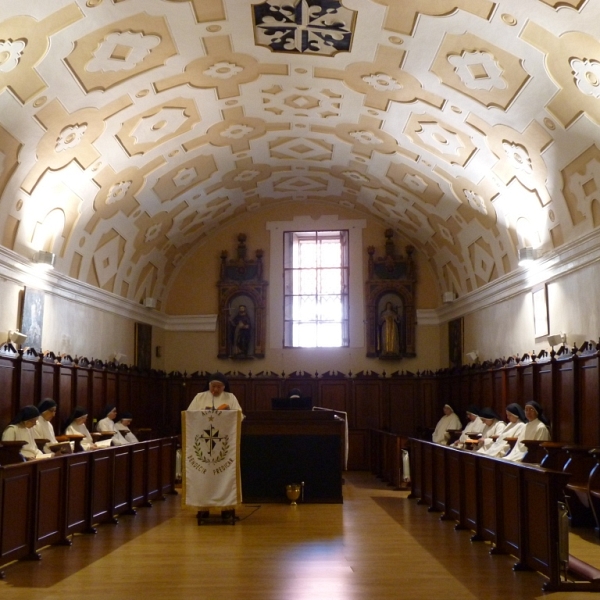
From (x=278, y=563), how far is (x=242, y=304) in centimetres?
1311

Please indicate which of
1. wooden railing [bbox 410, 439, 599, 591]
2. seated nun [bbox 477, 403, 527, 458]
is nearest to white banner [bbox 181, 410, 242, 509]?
wooden railing [bbox 410, 439, 599, 591]

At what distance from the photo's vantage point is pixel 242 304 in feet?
66.1

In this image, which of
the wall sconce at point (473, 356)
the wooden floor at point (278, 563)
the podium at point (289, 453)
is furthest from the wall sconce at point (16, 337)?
the wall sconce at point (473, 356)

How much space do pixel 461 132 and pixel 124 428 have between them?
850cm

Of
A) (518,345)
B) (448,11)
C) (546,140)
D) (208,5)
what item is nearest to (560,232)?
(546,140)

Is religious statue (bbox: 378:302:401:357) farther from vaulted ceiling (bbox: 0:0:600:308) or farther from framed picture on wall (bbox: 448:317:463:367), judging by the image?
vaulted ceiling (bbox: 0:0:600:308)

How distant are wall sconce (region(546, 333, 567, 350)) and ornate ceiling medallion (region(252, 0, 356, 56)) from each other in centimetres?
550

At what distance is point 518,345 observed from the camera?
14672mm

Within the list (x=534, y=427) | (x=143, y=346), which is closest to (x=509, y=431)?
(x=534, y=427)

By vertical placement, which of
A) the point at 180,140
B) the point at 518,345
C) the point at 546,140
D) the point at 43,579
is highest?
the point at 180,140

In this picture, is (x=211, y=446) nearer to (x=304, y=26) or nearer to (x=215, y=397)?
(x=215, y=397)

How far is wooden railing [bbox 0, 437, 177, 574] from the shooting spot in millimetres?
7137

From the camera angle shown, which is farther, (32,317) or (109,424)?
(109,424)

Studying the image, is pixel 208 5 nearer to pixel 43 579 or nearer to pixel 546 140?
pixel 546 140
